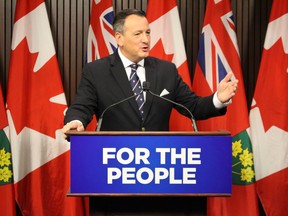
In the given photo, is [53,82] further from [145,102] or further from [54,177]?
[145,102]

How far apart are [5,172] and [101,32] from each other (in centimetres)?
124

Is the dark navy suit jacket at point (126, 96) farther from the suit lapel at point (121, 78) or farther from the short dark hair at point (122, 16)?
the short dark hair at point (122, 16)

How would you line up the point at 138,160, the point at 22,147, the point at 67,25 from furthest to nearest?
1. the point at 67,25
2. the point at 22,147
3. the point at 138,160

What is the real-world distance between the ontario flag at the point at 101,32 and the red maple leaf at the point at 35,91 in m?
0.30

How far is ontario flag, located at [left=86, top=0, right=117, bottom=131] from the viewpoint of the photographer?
141 inches

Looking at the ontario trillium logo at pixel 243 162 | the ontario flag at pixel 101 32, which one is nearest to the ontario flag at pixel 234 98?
the ontario trillium logo at pixel 243 162

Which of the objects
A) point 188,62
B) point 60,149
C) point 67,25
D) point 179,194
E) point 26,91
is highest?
point 67,25

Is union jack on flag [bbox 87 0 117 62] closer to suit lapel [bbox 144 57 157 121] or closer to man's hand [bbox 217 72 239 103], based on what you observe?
suit lapel [bbox 144 57 157 121]

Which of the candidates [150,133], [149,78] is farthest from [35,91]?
[150,133]

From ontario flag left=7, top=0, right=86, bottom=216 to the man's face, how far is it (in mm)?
1200

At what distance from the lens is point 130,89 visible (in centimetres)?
241

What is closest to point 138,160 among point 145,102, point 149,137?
point 149,137

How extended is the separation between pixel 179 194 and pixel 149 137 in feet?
0.81

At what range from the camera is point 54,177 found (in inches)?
142
